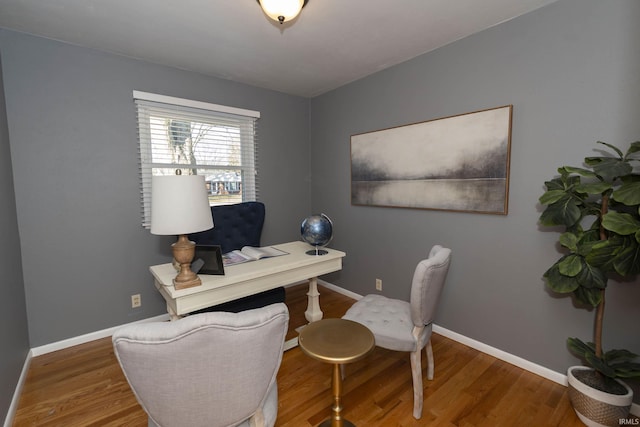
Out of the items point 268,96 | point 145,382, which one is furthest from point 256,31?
point 145,382

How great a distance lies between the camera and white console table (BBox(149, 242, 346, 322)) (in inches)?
67.2

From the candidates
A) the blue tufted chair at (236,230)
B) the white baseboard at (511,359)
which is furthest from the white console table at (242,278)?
the white baseboard at (511,359)

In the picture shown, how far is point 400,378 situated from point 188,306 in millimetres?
1515

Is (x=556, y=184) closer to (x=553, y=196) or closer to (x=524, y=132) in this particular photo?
(x=553, y=196)

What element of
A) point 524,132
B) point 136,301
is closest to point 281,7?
point 524,132

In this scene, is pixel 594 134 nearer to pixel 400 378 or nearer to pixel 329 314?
pixel 400 378

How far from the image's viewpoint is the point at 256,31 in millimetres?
2111

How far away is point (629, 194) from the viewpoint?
1327 millimetres

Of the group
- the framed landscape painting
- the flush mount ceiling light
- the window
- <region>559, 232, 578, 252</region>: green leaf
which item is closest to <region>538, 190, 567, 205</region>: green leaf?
<region>559, 232, 578, 252</region>: green leaf

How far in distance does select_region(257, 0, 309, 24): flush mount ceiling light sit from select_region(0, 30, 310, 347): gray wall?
152 centimetres

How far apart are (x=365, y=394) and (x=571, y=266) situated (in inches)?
56.7

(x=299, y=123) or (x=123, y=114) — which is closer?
(x=123, y=114)

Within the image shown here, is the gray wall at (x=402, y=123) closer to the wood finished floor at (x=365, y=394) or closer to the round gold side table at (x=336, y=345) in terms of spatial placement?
the wood finished floor at (x=365, y=394)

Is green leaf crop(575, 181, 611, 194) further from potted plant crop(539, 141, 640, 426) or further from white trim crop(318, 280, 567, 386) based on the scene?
white trim crop(318, 280, 567, 386)
